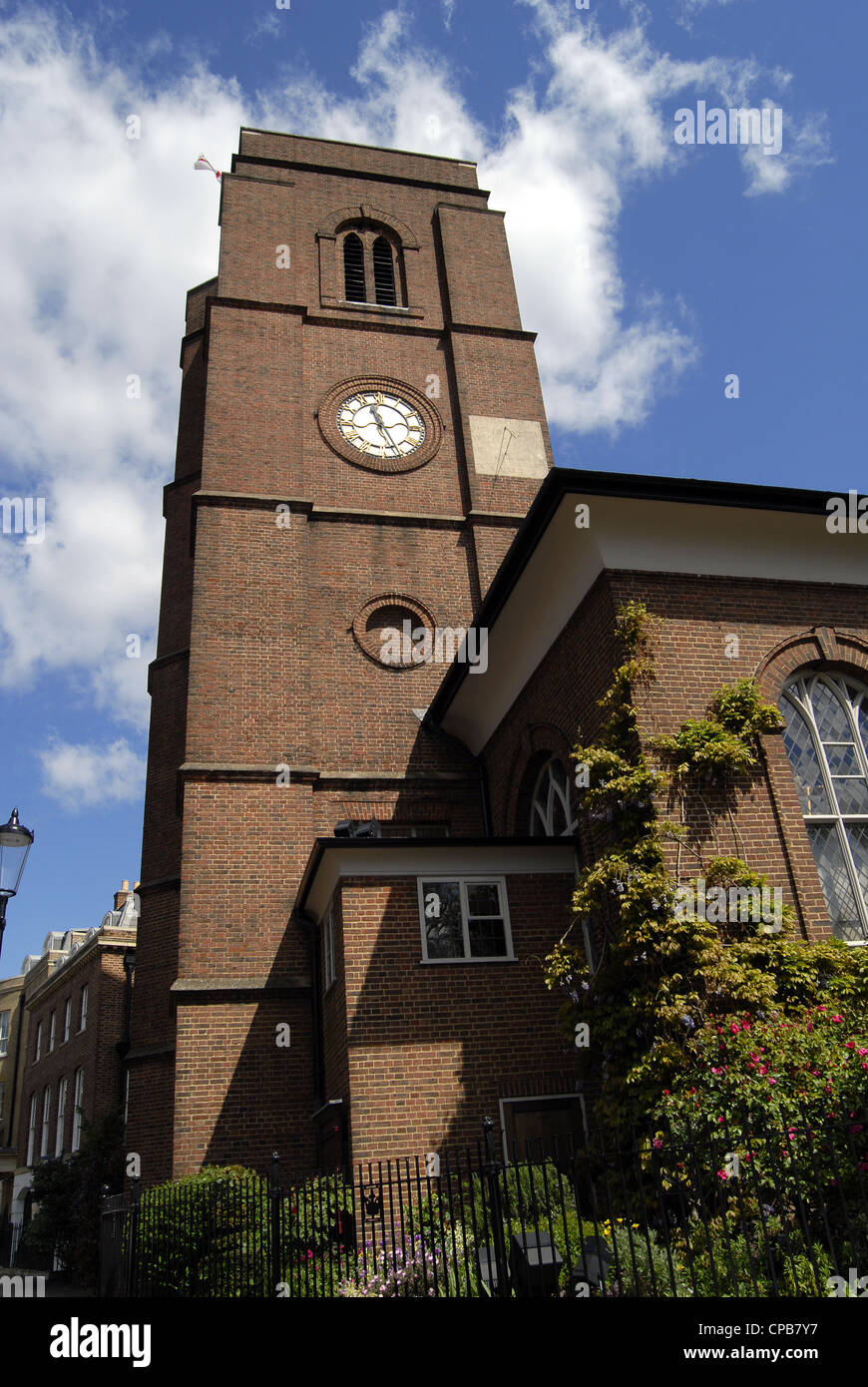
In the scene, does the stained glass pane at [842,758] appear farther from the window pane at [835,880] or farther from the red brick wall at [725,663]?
the red brick wall at [725,663]

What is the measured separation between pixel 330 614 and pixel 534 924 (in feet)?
26.8

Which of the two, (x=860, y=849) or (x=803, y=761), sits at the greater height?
(x=803, y=761)

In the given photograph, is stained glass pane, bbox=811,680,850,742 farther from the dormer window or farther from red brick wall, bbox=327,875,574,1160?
the dormer window

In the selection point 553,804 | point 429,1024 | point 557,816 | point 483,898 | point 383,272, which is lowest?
point 429,1024

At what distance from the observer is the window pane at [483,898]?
528 inches

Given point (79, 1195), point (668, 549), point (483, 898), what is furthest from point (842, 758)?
point (79, 1195)

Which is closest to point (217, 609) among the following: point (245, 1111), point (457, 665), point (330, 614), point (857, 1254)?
point (330, 614)

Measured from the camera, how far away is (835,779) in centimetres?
1243

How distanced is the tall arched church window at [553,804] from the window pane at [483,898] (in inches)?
49.6

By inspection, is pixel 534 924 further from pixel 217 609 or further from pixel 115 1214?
pixel 217 609

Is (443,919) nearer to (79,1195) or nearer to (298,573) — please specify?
(298,573)

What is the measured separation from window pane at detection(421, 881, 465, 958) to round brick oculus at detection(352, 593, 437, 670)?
21.8ft

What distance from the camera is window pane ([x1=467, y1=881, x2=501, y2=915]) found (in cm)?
1341

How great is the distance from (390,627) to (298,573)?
2.06 m
